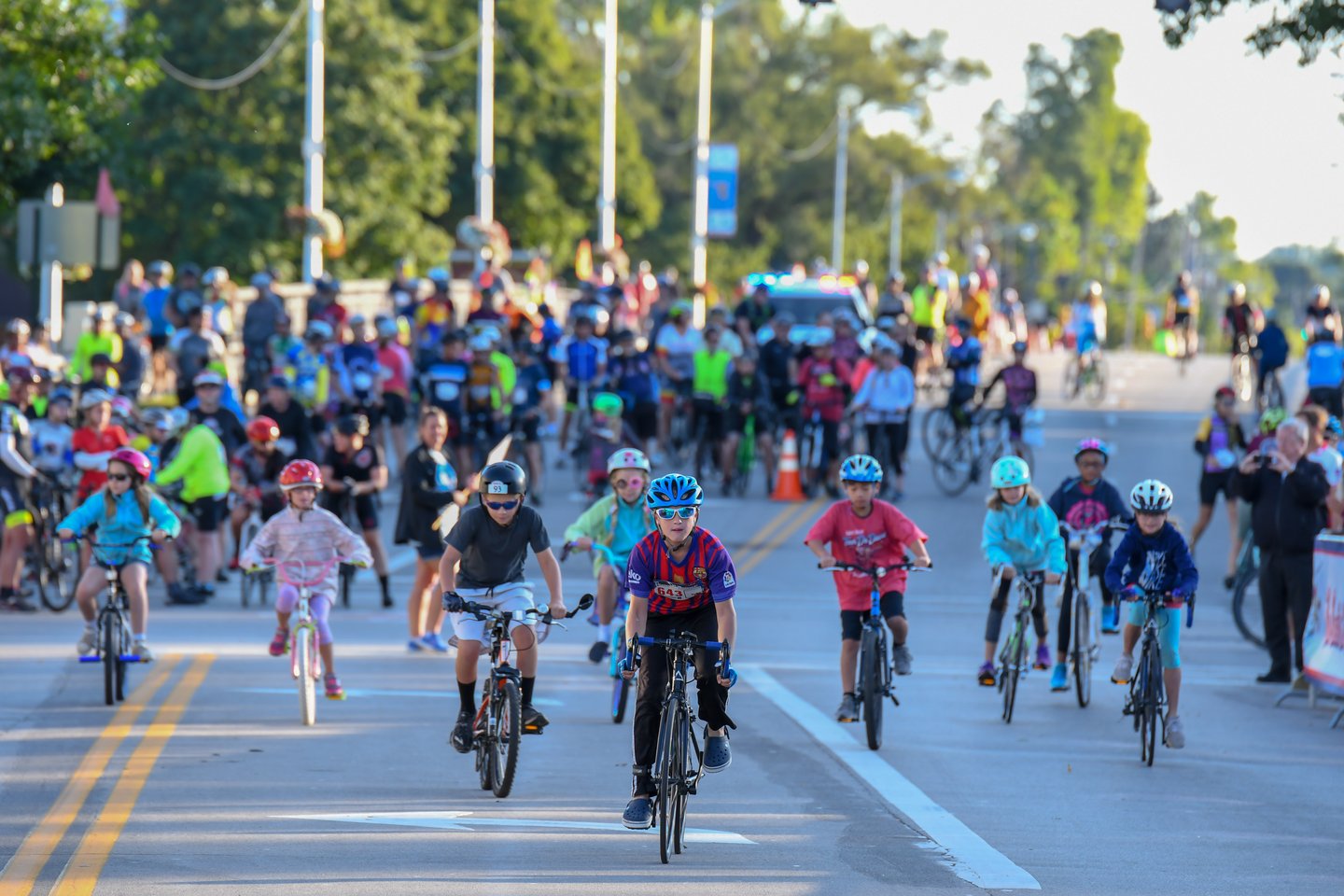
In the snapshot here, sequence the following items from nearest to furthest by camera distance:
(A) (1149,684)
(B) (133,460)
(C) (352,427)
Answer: (A) (1149,684) < (B) (133,460) < (C) (352,427)

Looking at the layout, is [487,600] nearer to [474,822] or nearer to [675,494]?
[474,822]

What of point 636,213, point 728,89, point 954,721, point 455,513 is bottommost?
point 954,721

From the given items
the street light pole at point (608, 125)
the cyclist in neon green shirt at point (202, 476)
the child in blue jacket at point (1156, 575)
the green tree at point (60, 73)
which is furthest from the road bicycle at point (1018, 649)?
the street light pole at point (608, 125)

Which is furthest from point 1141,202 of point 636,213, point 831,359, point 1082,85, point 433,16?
point 831,359

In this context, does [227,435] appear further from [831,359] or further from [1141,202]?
[1141,202]

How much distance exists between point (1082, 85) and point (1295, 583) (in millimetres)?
107516

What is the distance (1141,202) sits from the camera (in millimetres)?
127750

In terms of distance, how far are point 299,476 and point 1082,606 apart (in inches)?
207

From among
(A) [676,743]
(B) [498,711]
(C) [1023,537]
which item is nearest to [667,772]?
(A) [676,743]

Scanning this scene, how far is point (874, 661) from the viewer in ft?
45.6

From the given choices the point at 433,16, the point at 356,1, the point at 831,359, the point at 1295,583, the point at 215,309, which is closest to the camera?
the point at 1295,583

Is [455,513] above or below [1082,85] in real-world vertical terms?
below

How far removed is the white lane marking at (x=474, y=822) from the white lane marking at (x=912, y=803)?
3.32 feet

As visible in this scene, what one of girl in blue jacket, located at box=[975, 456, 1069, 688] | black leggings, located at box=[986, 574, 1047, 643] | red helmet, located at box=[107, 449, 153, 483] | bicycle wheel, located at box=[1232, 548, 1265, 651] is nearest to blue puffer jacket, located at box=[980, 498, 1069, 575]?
girl in blue jacket, located at box=[975, 456, 1069, 688]
